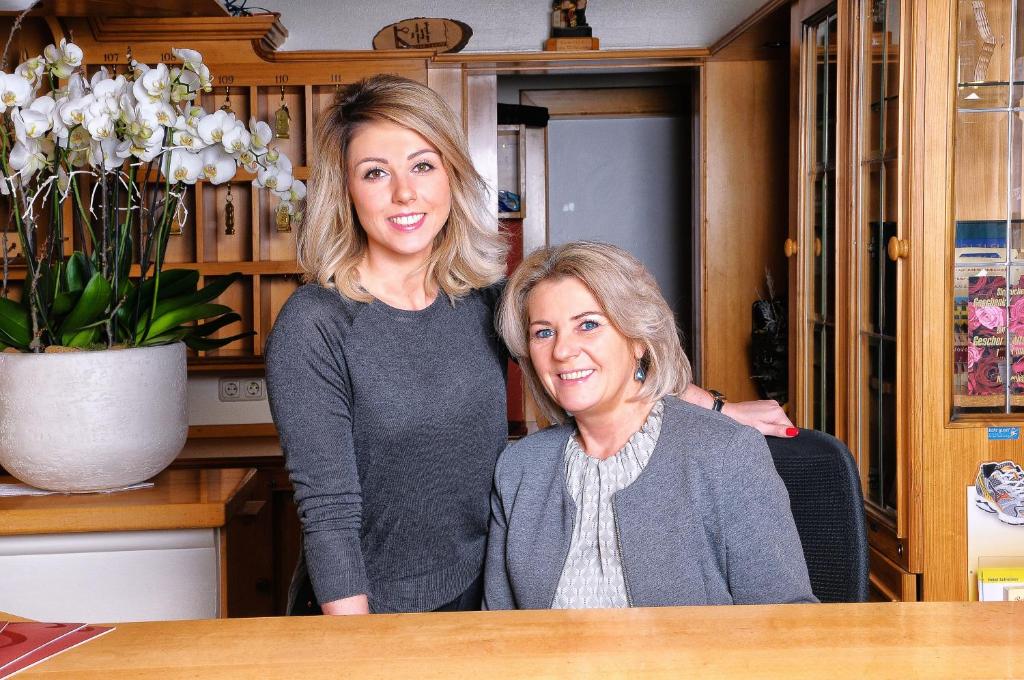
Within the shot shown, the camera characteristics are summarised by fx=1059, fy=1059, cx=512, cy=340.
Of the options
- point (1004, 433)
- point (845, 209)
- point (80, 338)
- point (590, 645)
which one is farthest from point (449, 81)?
point (590, 645)

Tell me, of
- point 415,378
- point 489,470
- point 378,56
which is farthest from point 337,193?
point 378,56

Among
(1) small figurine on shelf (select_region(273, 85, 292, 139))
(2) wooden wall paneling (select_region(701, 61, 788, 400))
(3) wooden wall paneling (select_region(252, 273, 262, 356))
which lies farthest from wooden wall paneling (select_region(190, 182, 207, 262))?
(2) wooden wall paneling (select_region(701, 61, 788, 400))

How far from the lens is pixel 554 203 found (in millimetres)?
5906

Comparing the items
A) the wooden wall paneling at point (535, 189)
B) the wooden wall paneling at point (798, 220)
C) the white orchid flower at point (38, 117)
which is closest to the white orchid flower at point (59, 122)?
the white orchid flower at point (38, 117)

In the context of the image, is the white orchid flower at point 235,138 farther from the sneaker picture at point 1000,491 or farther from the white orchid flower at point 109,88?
the sneaker picture at point 1000,491

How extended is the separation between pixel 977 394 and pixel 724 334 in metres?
1.91

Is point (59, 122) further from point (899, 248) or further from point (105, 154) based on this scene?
point (899, 248)

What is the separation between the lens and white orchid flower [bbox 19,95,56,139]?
1.66 meters

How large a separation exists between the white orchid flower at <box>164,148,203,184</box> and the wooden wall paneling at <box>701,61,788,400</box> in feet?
10.00

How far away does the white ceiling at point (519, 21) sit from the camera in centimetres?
440

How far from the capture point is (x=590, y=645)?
3.29 ft

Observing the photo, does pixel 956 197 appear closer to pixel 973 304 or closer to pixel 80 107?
pixel 973 304

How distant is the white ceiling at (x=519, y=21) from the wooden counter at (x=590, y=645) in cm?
367

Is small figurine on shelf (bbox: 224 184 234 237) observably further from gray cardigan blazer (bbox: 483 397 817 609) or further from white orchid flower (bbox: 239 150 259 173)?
gray cardigan blazer (bbox: 483 397 817 609)
